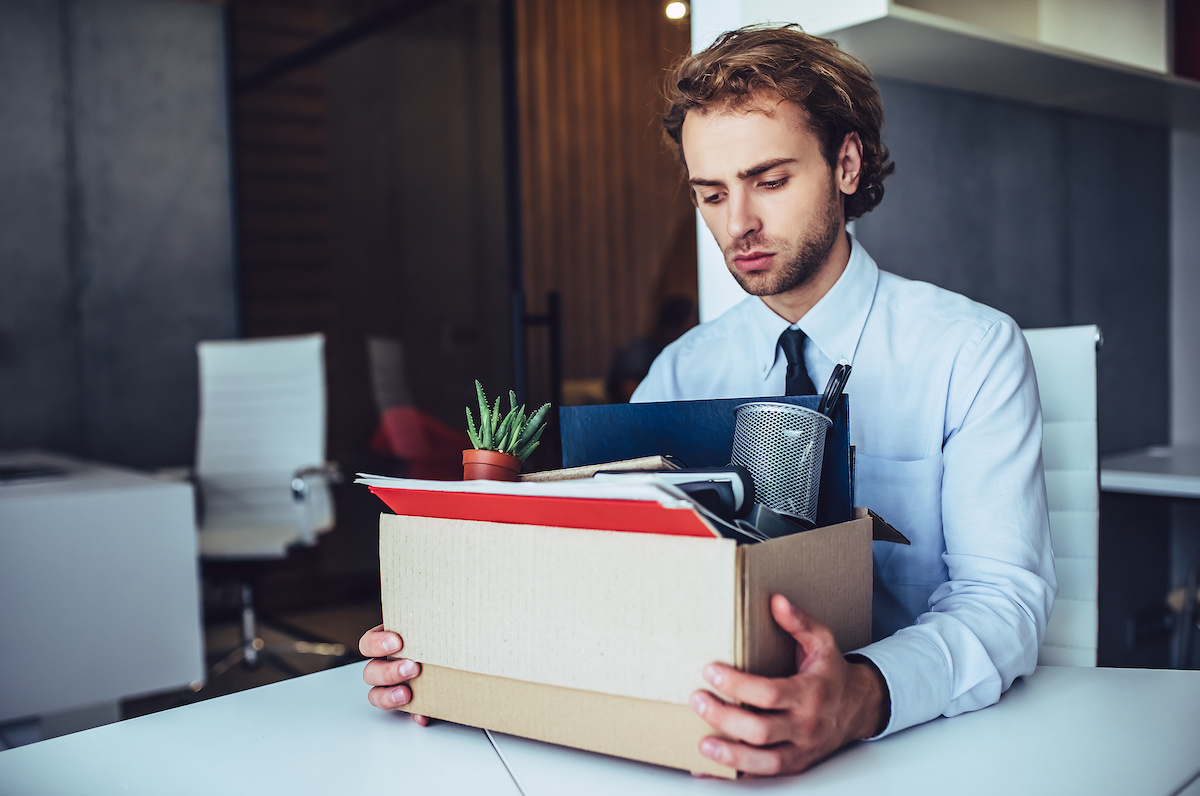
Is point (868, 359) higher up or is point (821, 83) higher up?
point (821, 83)

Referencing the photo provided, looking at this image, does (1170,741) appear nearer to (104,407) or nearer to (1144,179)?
(1144,179)

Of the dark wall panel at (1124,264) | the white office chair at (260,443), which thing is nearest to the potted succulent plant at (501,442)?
the dark wall panel at (1124,264)

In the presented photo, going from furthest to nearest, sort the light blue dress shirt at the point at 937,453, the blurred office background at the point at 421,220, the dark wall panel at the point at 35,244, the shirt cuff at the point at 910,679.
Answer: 1. the dark wall panel at the point at 35,244
2. the blurred office background at the point at 421,220
3. the light blue dress shirt at the point at 937,453
4. the shirt cuff at the point at 910,679

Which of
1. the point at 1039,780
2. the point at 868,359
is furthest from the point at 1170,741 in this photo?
the point at 868,359

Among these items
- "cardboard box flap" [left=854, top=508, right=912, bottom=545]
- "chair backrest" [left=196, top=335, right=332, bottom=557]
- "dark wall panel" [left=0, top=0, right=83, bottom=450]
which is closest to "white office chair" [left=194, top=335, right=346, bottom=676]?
"chair backrest" [left=196, top=335, right=332, bottom=557]

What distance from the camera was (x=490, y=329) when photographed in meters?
3.29

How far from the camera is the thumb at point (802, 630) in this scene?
2.19ft

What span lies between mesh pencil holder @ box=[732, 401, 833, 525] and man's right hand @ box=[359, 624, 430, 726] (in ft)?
1.13

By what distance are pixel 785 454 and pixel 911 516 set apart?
1.39 feet

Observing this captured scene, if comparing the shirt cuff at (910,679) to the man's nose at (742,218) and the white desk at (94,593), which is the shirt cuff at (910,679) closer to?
the man's nose at (742,218)

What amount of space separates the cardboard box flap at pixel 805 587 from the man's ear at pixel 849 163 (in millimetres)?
606

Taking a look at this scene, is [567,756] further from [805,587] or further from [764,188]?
[764,188]

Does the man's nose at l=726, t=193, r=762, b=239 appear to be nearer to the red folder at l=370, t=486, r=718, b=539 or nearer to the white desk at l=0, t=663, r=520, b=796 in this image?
the red folder at l=370, t=486, r=718, b=539

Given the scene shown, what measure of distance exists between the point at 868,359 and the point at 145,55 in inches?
170
